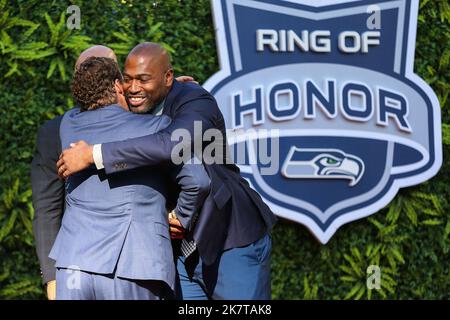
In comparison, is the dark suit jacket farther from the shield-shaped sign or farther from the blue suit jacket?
the shield-shaped sign

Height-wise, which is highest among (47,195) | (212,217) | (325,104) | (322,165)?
(47,195)

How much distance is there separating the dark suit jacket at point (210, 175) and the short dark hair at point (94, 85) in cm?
20

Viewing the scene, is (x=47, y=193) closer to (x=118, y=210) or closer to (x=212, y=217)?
(x=118, y=210)

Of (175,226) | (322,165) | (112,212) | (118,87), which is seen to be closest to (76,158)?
(112,212)

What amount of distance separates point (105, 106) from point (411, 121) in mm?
3065

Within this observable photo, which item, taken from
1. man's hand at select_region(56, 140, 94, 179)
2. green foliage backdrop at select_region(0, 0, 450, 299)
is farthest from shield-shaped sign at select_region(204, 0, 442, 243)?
man's hand at select_region(56, 140, 94, 179)

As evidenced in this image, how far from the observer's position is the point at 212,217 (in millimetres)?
3121

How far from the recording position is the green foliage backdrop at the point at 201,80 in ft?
16.0

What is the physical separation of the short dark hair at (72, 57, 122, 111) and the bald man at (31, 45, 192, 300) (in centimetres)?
19

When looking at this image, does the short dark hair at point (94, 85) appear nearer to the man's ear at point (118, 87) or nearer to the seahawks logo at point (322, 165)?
the man's ear at point (118, 87)

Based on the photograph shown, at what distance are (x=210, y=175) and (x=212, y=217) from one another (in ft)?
0.60

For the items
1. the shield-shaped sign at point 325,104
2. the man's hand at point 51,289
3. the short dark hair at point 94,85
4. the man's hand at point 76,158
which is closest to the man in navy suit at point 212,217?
the short dark hair at point 94,85

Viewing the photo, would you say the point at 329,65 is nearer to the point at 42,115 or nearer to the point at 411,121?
the point at 411,121
